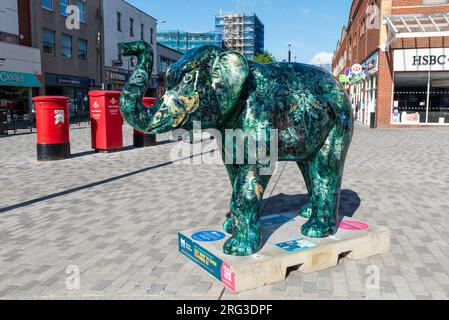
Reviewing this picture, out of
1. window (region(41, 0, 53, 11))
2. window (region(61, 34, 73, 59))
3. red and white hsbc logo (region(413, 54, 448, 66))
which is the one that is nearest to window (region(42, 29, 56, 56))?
window (region(61, 34, 73, 59))

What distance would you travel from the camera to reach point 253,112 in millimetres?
2967

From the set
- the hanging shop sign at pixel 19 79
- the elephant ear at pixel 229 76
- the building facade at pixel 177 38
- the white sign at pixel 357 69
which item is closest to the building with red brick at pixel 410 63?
the white sign at pixel 357 69

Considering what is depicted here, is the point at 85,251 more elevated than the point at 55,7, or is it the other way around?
the point at 55,7

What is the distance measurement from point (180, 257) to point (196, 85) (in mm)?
1591

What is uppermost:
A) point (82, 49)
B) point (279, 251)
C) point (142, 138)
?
point (82, 49)

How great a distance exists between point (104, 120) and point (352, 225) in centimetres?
783

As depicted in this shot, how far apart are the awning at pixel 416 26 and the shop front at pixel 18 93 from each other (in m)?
17.3

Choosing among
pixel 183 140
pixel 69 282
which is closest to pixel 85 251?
pixel 69 282

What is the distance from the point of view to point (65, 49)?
2556 centimetres

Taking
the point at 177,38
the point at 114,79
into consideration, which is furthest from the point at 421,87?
the point at 177,38

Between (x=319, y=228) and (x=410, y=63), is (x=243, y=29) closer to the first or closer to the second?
(x=410, y=63)
